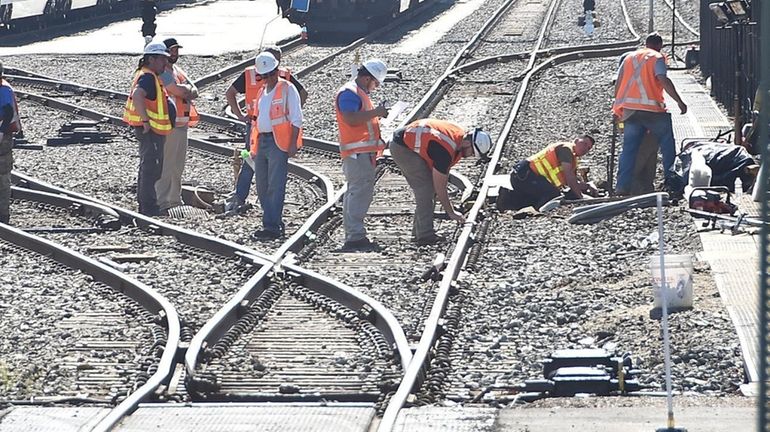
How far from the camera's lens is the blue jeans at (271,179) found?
1298 cm

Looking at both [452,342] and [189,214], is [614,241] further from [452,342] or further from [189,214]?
[189,214]

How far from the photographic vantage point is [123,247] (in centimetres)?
1254

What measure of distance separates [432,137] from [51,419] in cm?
517

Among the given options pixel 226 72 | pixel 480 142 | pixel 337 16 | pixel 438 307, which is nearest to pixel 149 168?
pixel 480 142

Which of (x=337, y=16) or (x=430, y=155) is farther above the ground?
(x=430, y=155)

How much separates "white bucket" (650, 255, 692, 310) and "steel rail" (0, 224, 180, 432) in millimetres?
3024

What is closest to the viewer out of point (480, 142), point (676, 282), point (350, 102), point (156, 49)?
point (676, 282)

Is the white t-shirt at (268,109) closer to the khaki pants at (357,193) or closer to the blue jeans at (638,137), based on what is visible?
the khaki pants at (357,193)

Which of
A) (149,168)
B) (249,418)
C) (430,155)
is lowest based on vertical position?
(149,168)

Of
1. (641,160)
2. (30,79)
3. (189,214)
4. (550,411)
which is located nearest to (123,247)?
(189,214)

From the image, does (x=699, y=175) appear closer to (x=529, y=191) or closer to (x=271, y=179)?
(x=529, y=191)

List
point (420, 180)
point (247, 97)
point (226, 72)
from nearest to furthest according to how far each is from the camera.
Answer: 1. point (420, 180)
2. point (247, 97)
3. point (226, 72)

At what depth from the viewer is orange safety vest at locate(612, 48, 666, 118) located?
14148mm

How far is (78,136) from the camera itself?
2006cm
